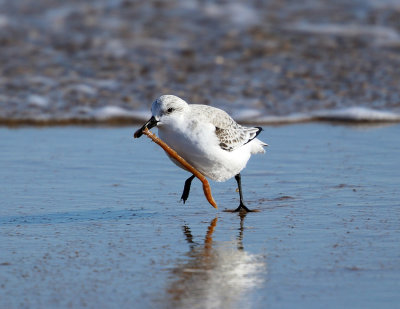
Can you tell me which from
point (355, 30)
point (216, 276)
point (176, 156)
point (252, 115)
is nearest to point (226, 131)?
point (176, 156)

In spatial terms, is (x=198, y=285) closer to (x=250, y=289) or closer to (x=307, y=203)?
(x=250, y=289)

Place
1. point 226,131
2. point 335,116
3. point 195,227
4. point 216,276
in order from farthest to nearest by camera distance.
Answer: point 335,116, point 226,131, point 195,227, point 216,276

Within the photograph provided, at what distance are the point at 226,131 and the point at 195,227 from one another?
0.77 metres

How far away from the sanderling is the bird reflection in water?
0.69 m

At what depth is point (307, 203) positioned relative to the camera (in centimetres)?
556

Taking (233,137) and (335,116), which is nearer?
(233,137)

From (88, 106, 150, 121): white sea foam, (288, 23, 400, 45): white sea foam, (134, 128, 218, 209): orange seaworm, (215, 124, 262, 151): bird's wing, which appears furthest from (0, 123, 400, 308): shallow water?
(288, 23, 400, 45): white sea foam

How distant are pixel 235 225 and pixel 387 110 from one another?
13.7 ft

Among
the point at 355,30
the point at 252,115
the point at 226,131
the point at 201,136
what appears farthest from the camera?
the point at 355,30

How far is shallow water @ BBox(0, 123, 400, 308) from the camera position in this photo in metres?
3.76

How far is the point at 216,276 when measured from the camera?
3988 mm

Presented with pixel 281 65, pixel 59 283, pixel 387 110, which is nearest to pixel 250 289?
pixel 59 283

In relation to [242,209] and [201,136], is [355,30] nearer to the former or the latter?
[242,209]

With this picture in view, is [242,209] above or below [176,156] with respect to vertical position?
below
